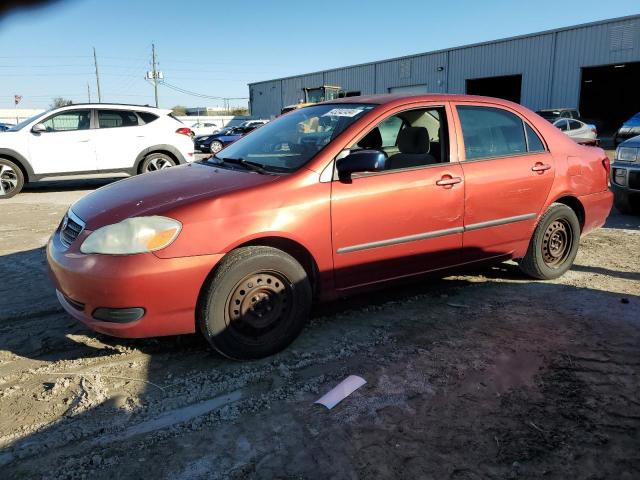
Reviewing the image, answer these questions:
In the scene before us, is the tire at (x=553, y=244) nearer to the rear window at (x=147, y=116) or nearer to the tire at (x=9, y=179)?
the rear window at (x=147, y=116)

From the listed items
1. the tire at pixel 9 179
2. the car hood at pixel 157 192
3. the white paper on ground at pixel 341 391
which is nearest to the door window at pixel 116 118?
the tire at pixel 9 179

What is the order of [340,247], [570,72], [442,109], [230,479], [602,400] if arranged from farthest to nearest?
1. [570,72]
2. [442,109]
3. [340,247]
4. [602,400]
5. [230,479]

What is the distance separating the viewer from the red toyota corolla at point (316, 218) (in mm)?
2932

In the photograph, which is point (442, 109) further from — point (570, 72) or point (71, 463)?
point (570, 72)

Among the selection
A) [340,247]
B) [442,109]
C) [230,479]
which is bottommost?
[230,479]

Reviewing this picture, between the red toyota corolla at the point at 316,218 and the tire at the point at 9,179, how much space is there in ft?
23.8

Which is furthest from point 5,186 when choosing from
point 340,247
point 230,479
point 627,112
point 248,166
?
point 627,112

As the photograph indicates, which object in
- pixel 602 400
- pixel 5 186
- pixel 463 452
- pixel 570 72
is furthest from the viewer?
pixel 570 72

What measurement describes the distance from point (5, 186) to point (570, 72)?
1037 inches

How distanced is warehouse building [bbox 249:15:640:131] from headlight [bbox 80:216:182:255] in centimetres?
2756

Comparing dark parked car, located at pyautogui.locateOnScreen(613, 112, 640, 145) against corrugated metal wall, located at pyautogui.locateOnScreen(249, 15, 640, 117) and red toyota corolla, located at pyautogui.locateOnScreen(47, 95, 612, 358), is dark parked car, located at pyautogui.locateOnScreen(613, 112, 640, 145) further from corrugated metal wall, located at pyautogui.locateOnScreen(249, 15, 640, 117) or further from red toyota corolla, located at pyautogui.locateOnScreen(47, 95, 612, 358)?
red toyota corolla, located at pyautogui.locateOnScreen(47, 95, 612, 358)

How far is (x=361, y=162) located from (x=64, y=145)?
8464 millimetres

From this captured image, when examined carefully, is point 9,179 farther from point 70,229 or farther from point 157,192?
point 157,192

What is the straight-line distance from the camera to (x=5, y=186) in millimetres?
9719
